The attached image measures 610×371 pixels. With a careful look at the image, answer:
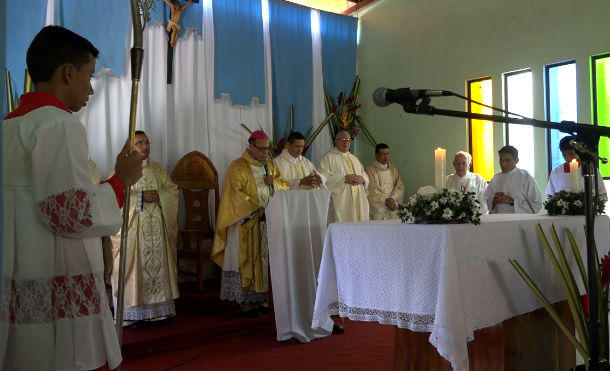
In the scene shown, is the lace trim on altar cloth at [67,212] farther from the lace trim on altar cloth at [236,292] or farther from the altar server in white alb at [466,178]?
the altar server in white alb at [466,178]

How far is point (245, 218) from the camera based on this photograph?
5.17 meters

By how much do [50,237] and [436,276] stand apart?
1727 mm

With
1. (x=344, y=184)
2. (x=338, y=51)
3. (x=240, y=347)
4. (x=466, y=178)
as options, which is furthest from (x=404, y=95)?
(x=338, y=51)

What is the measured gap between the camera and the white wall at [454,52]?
6.22 meters

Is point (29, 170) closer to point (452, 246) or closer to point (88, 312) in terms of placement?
point (88, 312)

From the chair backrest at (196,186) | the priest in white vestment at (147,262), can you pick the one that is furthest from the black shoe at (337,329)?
the chair backrest at (196,186)

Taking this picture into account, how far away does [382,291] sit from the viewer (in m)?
2.75

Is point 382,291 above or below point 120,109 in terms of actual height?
below

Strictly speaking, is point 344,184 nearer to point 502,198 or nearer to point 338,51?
point 502,198

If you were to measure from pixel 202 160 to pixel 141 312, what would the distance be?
211 cm

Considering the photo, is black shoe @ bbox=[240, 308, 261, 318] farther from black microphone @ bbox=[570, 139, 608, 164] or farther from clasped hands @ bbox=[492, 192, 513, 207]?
black microphone @ bbox=[570, 139, 608, 164]

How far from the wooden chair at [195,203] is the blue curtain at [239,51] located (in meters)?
1.42

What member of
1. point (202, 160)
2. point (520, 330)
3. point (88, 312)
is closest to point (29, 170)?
point (88, 312)

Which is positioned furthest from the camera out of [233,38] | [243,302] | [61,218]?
[233,38]
